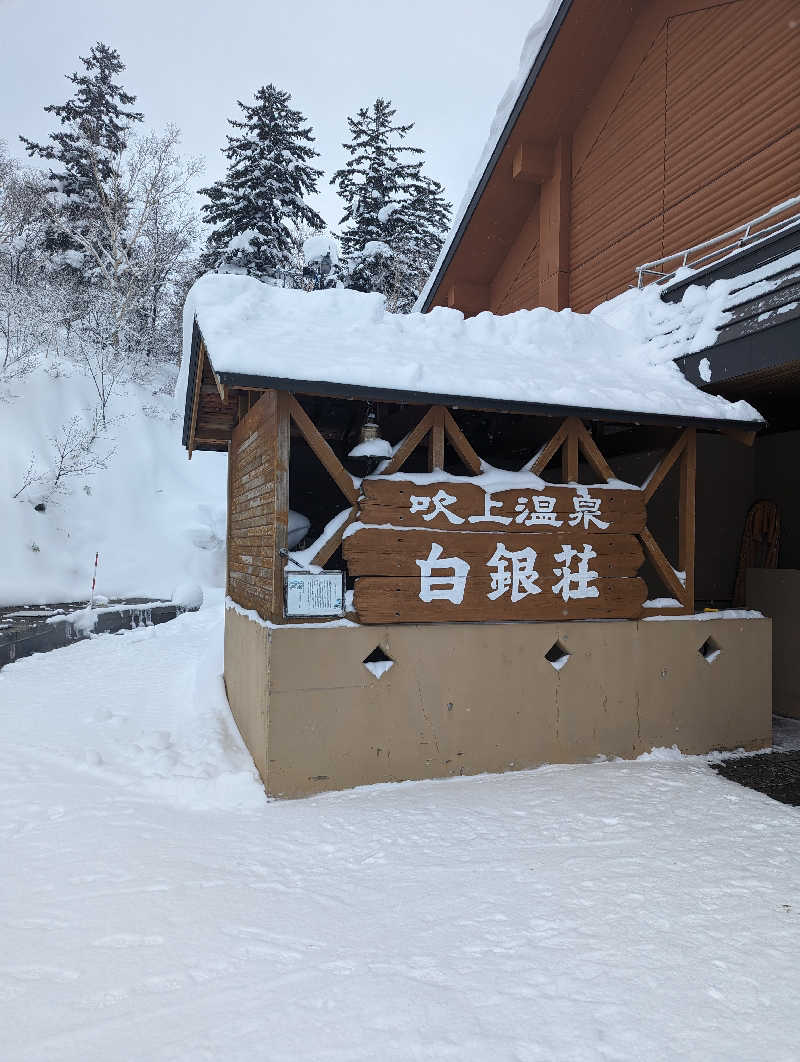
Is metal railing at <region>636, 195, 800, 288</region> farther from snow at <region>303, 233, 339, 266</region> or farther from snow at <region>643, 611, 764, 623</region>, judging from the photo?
snow at <region>303, 233, 339, 266</region>

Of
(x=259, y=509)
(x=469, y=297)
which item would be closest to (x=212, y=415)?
(x=259, y=509)

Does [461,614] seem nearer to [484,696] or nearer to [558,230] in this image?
[484,696]

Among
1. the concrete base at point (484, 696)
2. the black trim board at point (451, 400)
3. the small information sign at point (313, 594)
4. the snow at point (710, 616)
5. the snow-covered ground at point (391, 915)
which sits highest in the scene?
the black trim board at point (451, 400)

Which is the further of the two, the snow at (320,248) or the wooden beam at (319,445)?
the snow at (320,248)

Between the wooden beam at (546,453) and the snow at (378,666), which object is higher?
the wooden beam at (546,453)

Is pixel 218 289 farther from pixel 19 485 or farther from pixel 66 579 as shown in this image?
pixel 19 485

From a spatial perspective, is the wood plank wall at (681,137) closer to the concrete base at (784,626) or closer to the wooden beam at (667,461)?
the wooden beam at (667,461)

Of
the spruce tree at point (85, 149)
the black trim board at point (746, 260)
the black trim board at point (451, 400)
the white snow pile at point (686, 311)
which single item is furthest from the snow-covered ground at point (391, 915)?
the spruce tree at point (85, 149)

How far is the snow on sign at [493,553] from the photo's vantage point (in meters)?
5.22

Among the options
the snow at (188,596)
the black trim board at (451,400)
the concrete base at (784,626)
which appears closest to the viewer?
the black trim board at (451,400)

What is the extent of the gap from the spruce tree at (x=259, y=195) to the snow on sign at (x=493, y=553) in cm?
2049

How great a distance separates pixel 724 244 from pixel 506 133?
473 cm

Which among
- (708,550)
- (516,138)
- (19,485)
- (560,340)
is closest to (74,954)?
(560,340)

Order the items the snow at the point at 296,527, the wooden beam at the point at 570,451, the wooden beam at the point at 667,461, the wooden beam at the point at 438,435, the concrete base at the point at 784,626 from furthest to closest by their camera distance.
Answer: the concrete base at the point at 784,626 < the snow at the point at 296,527 < the wooden beam at the point at 667,461 < the wooden beam at the point at 570,451 < the wooden beam at the point at 438,435
